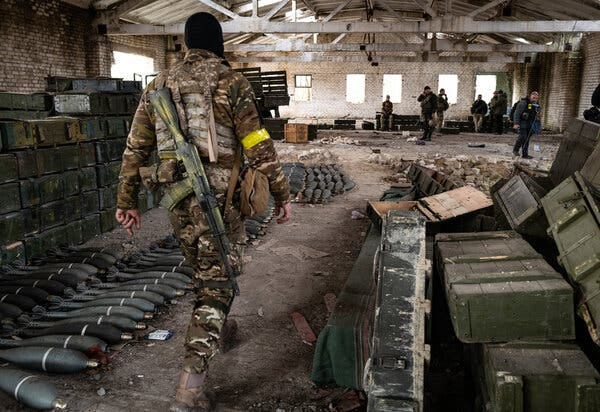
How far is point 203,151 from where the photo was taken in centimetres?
265

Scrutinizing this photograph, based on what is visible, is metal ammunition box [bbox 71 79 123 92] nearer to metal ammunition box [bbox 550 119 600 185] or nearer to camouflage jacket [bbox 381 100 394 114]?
metal ammunition box [bbox 550 119 600 185]

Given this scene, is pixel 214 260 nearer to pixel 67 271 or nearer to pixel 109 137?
pixel 67 271

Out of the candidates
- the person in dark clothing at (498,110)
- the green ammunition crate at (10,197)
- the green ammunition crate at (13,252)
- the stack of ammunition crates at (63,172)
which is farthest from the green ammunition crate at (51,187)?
the person in dark clothing at (498,110)

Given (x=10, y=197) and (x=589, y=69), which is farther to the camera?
(x=589, y=69)

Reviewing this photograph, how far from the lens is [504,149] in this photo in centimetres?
1484

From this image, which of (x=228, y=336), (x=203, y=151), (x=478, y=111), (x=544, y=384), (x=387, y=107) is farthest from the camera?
(x=387, y=107)

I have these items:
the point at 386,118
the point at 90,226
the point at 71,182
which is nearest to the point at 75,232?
the point at 90,226

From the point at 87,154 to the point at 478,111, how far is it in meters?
19.1

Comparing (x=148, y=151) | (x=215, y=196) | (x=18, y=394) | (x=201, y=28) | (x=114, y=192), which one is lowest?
(x=18, y=394)

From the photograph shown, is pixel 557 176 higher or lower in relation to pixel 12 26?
lower

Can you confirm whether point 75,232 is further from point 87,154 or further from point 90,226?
point 87,154

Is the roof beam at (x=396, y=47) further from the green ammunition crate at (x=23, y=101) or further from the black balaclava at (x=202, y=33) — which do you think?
the black balaclava at (x=202, y=33)

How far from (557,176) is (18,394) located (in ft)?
16.4

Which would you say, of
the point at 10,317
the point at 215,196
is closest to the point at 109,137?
the point at 10,317
